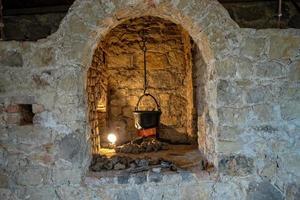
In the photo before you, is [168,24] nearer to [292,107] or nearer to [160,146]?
[160,146]

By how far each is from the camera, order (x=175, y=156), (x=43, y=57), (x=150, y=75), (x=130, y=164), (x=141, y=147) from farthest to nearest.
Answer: (x=150, y=75) < (x=141, y=147) < (x=175, y=156) < (x=130, y=164) < (x=43, y=57)

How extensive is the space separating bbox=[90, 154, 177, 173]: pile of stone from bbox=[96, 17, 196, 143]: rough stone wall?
3.46ft

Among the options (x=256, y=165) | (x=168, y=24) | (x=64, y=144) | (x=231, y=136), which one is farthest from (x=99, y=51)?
(x=256, y=165)

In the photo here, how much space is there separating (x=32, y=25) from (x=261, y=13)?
2174 millimetres

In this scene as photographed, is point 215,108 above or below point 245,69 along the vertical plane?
below

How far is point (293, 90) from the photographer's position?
2250 millimetres

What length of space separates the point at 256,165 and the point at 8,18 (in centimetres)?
256

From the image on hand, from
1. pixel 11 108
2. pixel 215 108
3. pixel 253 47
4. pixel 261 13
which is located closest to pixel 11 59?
pixel 11 108

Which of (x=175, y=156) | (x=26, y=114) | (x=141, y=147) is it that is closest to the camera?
(x=26, y=114)

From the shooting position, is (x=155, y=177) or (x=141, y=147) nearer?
(x=155, y=177)

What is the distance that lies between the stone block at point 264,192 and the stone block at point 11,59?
1.91m

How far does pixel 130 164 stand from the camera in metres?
2.55

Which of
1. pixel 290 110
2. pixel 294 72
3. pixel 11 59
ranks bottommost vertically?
pixel 290 110

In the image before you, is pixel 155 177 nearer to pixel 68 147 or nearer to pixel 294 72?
pixel 68 147
